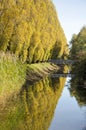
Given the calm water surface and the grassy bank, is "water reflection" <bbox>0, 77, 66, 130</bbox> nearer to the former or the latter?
the calm water surface

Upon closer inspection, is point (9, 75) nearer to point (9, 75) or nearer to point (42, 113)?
point (9, 75)

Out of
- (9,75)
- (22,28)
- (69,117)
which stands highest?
(22,28)

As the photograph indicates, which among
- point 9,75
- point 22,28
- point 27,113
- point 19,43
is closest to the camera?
point 27,113

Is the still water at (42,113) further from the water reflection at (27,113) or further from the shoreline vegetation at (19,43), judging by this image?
the shoreline vegetation at (19,43)

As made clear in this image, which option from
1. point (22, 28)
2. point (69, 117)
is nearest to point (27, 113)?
point (69, 117)

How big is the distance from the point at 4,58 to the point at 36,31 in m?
40.5

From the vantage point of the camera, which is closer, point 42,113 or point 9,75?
point 42,113

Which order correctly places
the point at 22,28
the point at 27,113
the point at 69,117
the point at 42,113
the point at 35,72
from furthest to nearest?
the point at 35,72 → the point at 22,28 → the point at 42,113 → the point at 27,113 → the point at 69,117

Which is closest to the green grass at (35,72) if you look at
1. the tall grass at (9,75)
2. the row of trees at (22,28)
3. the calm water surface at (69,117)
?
the row of trees at (22,28)

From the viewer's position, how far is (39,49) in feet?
275

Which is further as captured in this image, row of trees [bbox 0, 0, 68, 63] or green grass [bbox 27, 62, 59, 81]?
green grass [bbox 27, 62, 59, 81]

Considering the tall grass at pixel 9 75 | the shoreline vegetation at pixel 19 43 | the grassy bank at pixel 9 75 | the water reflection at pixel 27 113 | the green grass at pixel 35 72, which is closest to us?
the water reflection at pixel 27 113

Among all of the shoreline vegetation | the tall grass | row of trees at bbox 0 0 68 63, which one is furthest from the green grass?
the tall grass

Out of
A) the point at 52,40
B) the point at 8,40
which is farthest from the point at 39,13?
the point at 8,40
